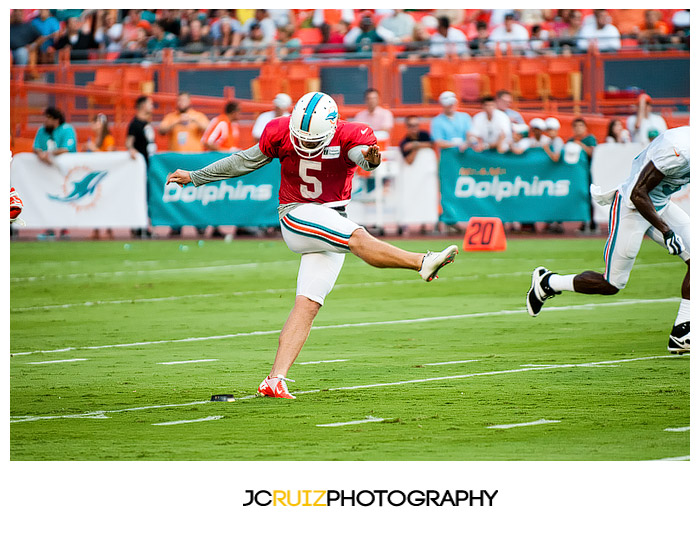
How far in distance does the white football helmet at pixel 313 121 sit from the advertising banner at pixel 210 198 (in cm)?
1157

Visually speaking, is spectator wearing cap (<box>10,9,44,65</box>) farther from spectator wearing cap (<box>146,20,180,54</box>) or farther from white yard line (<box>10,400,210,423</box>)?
white yard line (<box>10,400,210,423</box>)

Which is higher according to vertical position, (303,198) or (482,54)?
(482,54)

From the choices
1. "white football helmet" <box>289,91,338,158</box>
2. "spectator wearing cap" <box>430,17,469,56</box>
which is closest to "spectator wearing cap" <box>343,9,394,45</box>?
"spectator wearing cap" <box>430,17,469,56</box>

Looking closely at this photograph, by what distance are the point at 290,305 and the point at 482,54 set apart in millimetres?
10586

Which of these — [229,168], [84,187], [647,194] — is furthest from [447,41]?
[229,168]

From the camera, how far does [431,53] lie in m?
21.2

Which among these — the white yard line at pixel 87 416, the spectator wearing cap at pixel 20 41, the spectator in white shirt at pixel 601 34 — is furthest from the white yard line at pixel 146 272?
the spectator wearing cap at pixel 20 41

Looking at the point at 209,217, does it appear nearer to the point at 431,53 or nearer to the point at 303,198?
the point at 431,53

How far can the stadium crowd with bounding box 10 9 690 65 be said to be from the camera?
20734mm

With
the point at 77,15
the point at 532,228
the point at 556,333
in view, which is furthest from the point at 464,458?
the point at 77,15

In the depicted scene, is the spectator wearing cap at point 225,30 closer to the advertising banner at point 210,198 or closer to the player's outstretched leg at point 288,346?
the advertising banner at point 210,198

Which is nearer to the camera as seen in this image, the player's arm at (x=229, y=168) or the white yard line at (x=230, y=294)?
the player's arm at (x=229, y=168)

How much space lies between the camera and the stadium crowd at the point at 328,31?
816 inches

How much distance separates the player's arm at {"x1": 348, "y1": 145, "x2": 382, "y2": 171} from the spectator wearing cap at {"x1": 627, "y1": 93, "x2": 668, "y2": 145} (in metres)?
12.3
